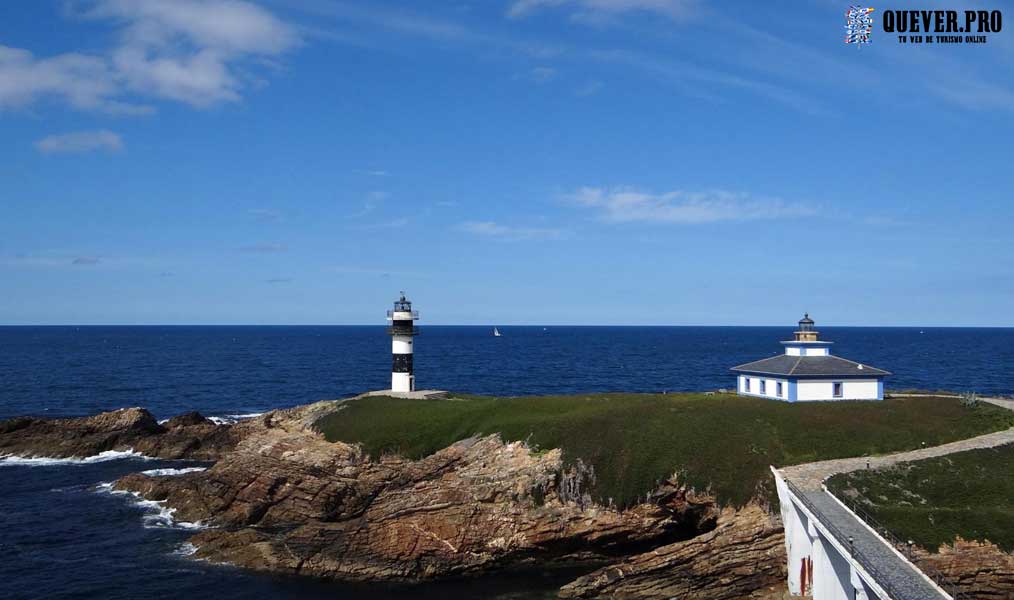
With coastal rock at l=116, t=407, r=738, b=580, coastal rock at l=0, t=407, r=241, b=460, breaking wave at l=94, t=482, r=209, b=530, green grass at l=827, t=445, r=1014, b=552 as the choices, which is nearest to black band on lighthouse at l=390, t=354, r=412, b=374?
coastal rock at l=0, t=407, r=241, b=460

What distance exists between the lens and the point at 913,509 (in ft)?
100

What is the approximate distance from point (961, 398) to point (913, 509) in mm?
22403

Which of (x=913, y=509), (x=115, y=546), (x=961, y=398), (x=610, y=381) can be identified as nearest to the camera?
(x=913, y=509)

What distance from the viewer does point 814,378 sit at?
47.2m

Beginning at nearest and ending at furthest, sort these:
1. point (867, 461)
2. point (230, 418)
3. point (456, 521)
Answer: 1. point (867, 461)
2. point (456, 521)
3. point (230, 418)

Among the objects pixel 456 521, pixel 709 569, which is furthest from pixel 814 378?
pixel 456 521

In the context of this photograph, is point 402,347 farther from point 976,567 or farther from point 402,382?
point 976,567

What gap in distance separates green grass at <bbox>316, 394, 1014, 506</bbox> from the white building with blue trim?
1716 mm

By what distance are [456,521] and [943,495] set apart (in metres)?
23.1

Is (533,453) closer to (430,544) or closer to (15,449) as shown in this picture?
(430,544)

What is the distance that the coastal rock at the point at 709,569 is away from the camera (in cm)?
3209

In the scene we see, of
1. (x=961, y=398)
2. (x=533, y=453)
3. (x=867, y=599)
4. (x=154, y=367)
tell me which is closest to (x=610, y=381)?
(x=961, y=398)

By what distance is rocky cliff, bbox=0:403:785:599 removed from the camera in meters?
33.1

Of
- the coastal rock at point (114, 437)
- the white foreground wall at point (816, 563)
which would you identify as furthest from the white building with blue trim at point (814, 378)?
the coastal rock at point (114, 437)
